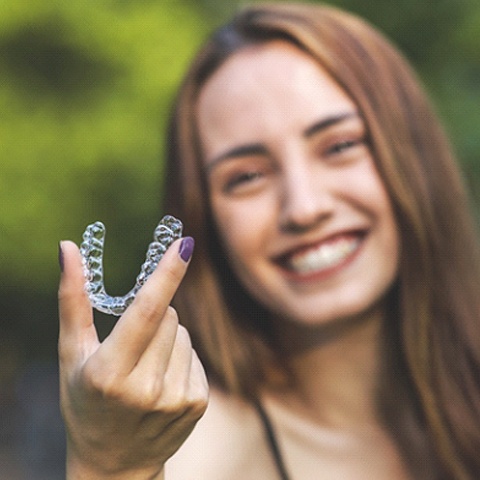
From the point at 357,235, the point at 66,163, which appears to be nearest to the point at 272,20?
the point at 357,235

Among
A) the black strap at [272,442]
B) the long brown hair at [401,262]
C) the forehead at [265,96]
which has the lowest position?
the black strap at [272,442]

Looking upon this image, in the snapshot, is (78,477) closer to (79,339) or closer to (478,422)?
(79,339)

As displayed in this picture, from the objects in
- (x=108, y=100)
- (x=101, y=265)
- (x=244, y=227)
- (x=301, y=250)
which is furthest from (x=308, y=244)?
(x=108, y=100)

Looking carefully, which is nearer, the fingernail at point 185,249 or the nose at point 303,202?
the fingernail at point 185,249

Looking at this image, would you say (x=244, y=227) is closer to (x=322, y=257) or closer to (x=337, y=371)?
(x=322, y=257)

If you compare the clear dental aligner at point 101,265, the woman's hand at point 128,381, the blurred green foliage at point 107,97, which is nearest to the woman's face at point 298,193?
the clear dental aligner at point 101,265

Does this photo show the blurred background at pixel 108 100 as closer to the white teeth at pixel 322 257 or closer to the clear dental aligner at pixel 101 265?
the white teeth at pixel 322 257
